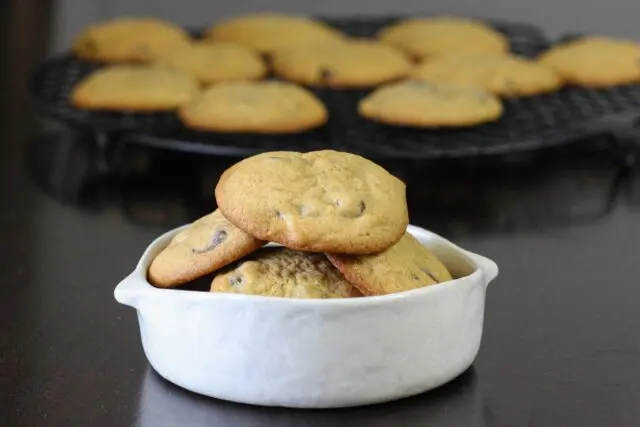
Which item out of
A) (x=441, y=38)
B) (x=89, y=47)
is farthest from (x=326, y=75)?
(x=89, y=47)

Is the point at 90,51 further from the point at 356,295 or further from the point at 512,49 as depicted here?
the point at 356,295

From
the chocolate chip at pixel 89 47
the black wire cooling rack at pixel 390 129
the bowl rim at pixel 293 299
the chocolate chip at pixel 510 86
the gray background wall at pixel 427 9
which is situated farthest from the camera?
the gray background wall at pixel 427 9

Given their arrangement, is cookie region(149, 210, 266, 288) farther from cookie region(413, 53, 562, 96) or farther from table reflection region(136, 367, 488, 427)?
cookie region(413, 53, 562, 96)

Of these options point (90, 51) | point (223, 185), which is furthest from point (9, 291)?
point (90, 51)

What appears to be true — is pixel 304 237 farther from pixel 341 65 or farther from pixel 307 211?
pixel 341 65

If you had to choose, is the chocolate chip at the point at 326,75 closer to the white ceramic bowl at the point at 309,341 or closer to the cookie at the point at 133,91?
the cookie at the point at 133,91

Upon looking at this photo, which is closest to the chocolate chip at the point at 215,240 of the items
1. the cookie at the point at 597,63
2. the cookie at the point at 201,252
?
the cookie at the point at 201,252
